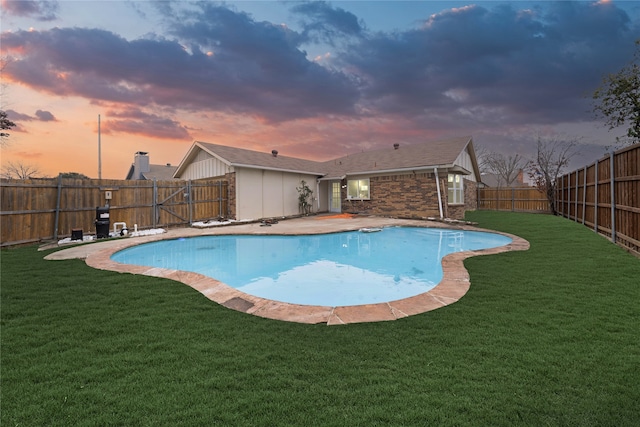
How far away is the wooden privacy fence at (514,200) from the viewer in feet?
70.4

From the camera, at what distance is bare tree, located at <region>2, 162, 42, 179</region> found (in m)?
23.2

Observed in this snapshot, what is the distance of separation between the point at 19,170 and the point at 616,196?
120 ft

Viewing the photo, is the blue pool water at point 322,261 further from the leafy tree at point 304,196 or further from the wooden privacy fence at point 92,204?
the leafy tree at point 304,196

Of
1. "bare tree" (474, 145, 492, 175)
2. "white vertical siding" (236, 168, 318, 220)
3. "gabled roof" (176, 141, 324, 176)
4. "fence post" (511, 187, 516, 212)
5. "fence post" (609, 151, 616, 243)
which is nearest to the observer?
"fence post" (609, 151, 616, 243)

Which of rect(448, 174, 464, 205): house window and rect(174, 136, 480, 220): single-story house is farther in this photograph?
rect(448, 174, 464, 205): house window

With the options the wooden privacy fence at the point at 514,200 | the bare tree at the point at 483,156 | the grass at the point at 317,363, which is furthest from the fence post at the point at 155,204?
the bare tree at the point at 483,156

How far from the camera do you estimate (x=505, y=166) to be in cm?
→ 4044

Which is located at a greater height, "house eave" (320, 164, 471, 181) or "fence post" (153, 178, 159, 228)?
"house eave" (320, 164, 471, 181)

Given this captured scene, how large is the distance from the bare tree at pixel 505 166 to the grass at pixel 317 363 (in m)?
42.4

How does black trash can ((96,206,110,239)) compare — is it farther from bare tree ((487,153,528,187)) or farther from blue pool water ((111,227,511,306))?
bare tree ((487,153,528,187))

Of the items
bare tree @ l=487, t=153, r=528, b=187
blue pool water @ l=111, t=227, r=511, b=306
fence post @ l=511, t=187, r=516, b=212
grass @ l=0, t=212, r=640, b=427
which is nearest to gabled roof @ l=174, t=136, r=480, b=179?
fence post @ l=511, t=187, r=516, b=212

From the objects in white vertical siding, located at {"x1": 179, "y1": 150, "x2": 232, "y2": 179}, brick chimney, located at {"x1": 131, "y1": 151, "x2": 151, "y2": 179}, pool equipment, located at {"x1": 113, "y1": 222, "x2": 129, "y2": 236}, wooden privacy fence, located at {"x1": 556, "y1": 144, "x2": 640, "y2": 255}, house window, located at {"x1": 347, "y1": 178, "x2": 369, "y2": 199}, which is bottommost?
pool equipment, located at {"x1": 113, "y1": 222, "x2": 129, "y2": 236}

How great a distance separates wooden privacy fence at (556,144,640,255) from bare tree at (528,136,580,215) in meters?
9.78

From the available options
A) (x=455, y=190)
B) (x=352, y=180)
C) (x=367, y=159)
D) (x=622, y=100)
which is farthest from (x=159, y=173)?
(x=622, y=100)
